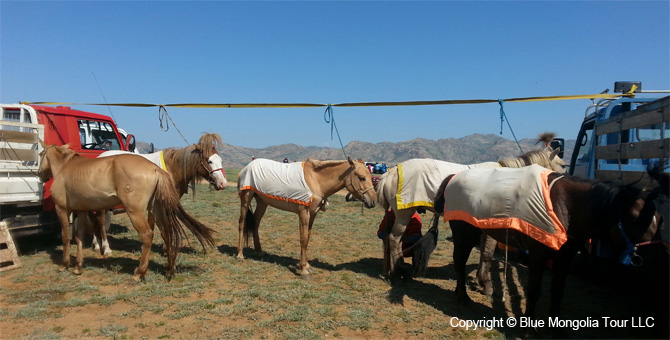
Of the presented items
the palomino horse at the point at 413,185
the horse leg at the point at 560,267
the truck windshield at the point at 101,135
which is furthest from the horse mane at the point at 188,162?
the horse leg at the point at 560,267

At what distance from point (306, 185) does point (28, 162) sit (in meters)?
4.92

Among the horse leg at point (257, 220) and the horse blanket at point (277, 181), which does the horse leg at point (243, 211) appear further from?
the horse leg at point (257, 220)

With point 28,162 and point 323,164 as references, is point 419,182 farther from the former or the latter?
point 28,162

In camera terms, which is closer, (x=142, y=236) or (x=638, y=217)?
(x=638, y=217)

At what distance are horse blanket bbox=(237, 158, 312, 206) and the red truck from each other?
3.54 metres

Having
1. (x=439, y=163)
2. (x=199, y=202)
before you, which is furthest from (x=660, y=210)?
(x=199, y=202)

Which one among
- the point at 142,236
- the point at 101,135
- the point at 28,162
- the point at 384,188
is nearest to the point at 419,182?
the point at 384,188

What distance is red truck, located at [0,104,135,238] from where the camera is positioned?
630cm

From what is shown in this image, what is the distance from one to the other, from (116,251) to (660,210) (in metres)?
8.52

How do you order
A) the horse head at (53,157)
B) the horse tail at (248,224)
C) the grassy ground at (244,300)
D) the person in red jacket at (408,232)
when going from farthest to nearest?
the horse tail at (248,224), the person in red jacket at (408,232), the horse head at (53,157), the grassy ground at (244,300)

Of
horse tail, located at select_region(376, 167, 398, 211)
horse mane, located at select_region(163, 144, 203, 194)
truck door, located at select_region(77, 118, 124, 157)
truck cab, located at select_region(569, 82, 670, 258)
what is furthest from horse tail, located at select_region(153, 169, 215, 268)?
truck cab, located at select_region(569, 82, 670, 258)

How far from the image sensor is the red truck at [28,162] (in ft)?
20.7

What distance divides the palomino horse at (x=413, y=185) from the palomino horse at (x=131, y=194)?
2.93 metres

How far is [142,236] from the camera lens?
218 inches
